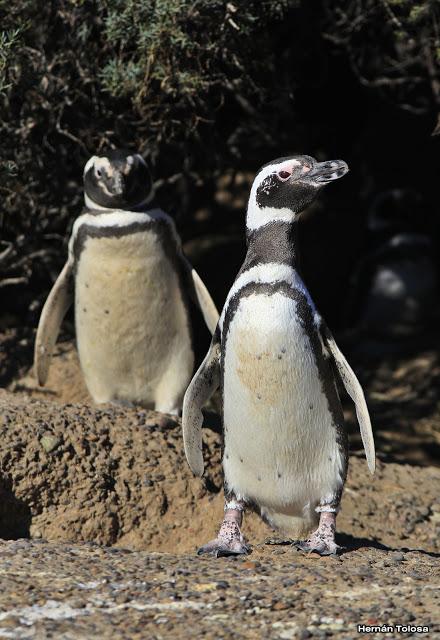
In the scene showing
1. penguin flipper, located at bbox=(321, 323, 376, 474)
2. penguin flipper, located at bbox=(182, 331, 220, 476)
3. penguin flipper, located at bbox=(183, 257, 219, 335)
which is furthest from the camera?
penguin flipper, located at bbox=(183, 257, 219, 335)

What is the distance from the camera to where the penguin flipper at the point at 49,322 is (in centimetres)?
518

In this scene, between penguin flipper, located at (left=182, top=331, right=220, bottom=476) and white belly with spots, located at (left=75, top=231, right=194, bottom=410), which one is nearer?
penguin flipper, located at (left=182, top=331, right=220, bottom=476)

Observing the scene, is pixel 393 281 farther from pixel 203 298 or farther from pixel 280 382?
pixel 280 382

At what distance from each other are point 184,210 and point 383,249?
2807 mm

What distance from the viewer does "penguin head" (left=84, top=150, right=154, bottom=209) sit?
189 inches

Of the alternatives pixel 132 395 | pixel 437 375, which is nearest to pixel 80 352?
pixel 132 395

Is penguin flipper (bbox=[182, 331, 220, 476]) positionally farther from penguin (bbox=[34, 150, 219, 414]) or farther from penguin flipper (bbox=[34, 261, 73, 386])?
penguin flipper (bbox=[34, 261, 73, 386])

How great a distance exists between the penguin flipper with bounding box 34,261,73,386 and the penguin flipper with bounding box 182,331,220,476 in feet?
4.68

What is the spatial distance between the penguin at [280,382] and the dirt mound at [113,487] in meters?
0.59

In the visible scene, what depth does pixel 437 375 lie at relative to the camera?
768 centimetres

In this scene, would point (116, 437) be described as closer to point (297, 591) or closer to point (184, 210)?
point (297, 591)

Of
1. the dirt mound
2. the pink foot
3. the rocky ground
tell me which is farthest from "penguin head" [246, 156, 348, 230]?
the dirt mound

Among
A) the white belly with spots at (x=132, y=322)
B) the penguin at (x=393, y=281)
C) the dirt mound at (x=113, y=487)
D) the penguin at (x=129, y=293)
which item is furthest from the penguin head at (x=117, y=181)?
the penguin at (x=393, y=281)

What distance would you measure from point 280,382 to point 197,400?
1.37ft
